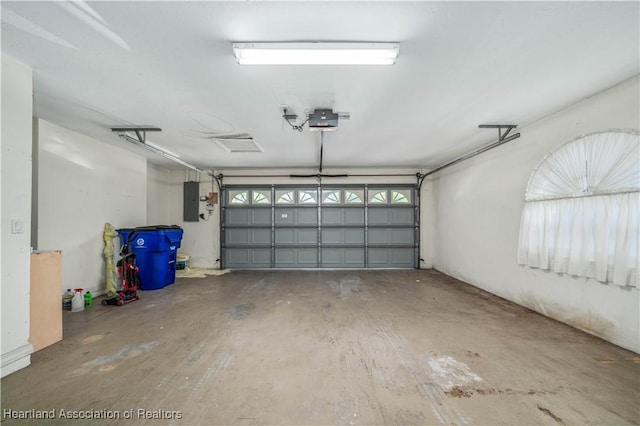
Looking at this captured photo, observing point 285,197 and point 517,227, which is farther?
point 285,197

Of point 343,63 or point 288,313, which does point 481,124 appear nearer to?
point 343,63

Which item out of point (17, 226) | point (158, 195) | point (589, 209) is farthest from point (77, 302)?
point (589, 209)

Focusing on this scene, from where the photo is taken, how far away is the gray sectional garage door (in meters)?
6.06

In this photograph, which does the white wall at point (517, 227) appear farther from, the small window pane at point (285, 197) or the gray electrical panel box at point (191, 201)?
the gray electrical panel box at point (191, 201)

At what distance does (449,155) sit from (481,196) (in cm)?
108

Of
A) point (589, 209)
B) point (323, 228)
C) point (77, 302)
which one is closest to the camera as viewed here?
point (589, 209)

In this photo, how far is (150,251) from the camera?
4141mm

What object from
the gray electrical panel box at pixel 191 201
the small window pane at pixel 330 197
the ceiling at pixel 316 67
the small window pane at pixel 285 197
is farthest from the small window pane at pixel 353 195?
the gray electrical panel box at pixel 191 201

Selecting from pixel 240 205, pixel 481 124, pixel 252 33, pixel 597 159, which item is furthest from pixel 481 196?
pixel 240 205

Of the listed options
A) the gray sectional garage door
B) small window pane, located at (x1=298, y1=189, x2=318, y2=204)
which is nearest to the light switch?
the gray sectional garage door

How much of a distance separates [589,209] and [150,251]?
605cm

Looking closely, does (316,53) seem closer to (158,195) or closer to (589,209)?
(589,209)

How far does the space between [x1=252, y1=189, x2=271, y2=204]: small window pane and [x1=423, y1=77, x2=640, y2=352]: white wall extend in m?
4.28

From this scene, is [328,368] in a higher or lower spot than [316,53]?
lower
